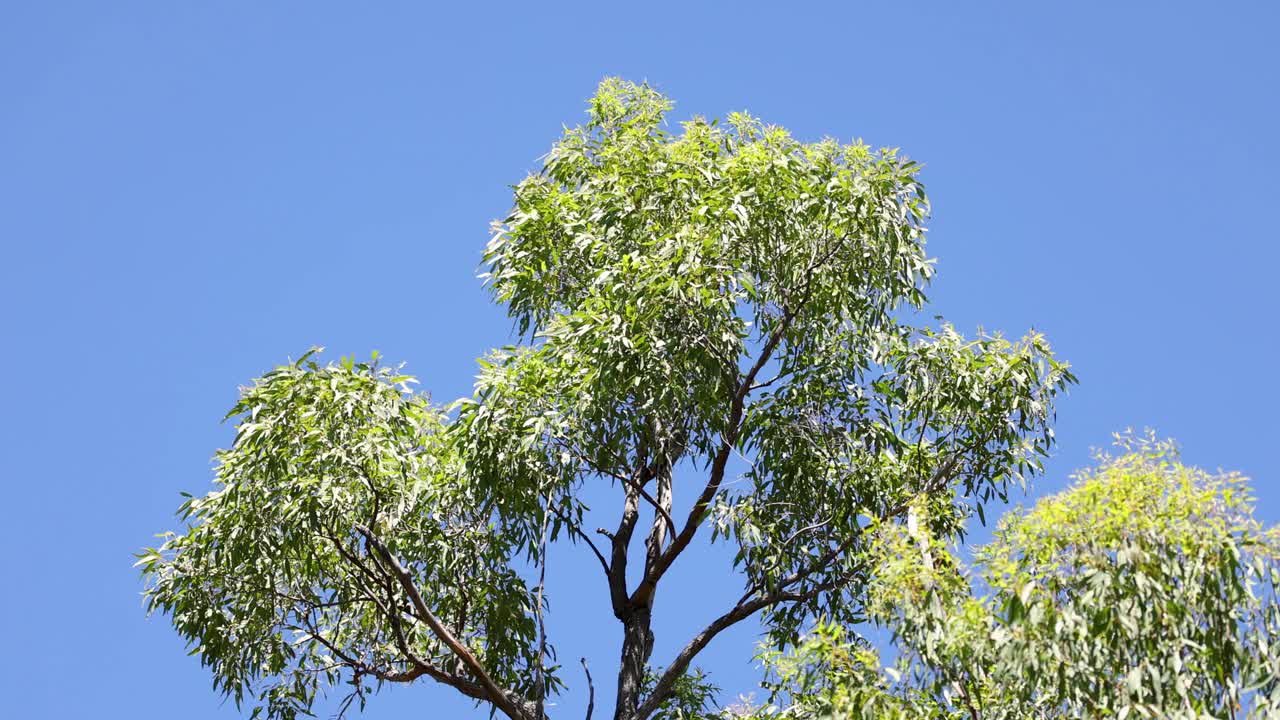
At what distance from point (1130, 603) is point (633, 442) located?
455 cm

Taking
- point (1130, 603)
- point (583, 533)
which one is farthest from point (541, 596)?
point (1130, 603)

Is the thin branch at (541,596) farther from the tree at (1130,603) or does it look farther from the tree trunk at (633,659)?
the tree at (1130,603)

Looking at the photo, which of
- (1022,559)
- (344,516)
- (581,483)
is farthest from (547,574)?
(1022,559)

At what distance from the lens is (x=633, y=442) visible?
39.6 feet

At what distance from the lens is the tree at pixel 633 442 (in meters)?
11.2

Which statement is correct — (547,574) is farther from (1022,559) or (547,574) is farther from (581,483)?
(1022,559)

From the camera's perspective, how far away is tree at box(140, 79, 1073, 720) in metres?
11.2

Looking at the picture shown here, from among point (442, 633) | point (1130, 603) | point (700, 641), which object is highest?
point (700, 641)

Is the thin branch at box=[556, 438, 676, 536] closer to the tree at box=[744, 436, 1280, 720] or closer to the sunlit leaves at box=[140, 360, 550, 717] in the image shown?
the sunlit leaves at box=[140, 360, 550, 717]

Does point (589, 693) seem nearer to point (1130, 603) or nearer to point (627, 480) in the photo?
point (627, 480)

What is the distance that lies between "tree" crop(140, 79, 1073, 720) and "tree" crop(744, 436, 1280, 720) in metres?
2.55

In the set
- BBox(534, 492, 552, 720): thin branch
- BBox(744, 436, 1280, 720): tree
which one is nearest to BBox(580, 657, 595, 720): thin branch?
BBox(534, 492, 552, 720): thin branch

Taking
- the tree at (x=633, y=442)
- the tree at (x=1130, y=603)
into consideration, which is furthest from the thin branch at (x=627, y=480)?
the tree at (x=1130, y=603)

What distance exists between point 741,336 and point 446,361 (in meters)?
48.6
